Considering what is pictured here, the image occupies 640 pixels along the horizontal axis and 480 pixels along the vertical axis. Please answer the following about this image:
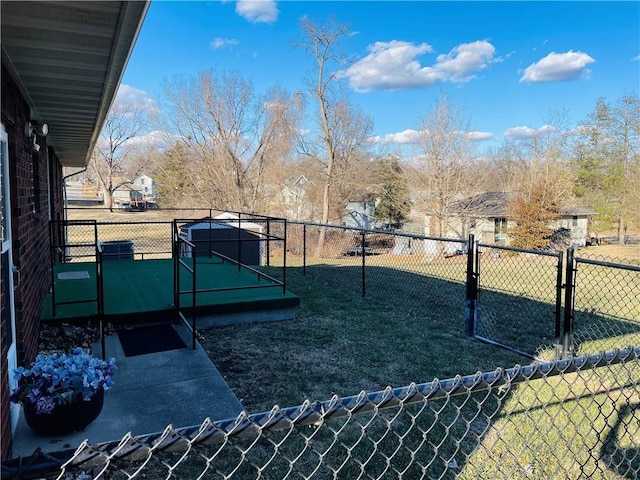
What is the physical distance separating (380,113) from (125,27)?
2360 cm

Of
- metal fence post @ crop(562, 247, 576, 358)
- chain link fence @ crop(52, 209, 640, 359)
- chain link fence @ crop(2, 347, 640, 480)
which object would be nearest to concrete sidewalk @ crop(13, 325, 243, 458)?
chain link fence @ crop(2, 347, 640, 480)

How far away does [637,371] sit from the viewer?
13.2ft

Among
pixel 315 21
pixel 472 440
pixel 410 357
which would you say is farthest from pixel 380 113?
pixel 472 440

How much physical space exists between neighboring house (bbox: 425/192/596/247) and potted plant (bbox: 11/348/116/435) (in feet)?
69.9

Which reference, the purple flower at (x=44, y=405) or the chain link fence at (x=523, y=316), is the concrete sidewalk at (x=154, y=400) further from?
the chain link fence at (x=523, y=316)

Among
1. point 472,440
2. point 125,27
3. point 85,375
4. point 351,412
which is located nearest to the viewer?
point 351,412

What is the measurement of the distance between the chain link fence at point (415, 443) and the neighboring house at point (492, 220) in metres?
19.7

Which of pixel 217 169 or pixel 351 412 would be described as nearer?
pixel 351 412

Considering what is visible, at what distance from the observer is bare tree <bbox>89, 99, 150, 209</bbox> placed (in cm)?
3266

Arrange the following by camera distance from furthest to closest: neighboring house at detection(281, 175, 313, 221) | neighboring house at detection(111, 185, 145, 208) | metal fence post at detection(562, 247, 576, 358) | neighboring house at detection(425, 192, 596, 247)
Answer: neighboring house at detection(111, 185, 145, 208)
neighboring house at detection(281, 175, 313, 221)
neighboring house at detection(425, 192, 596, 247)
metal fence post at detection(562, 247, 576, 358)

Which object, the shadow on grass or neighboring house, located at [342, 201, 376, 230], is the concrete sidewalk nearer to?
the shadow on grass

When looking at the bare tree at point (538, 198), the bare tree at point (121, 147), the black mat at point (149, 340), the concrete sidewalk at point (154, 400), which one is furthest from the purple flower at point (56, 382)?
the bare tree at point (121, 147)

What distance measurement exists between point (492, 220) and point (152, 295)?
23639 mm

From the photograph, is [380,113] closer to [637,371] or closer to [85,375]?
[637,371]
